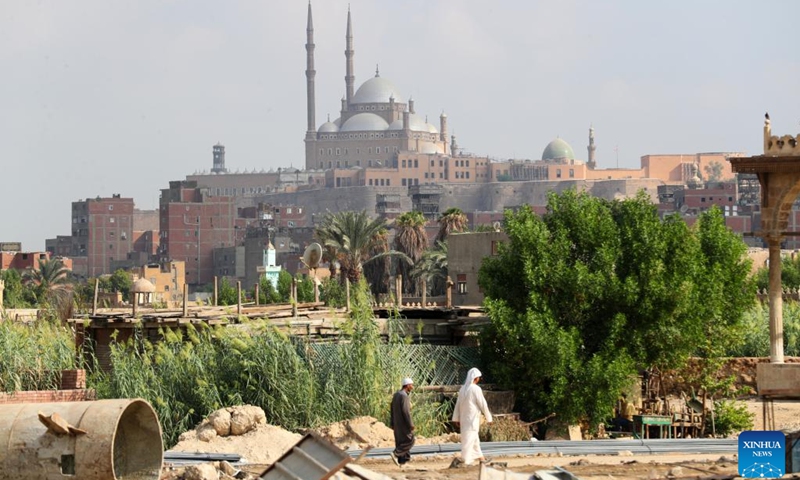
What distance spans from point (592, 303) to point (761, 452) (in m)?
12.0

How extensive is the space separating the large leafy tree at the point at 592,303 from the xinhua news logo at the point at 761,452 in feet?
35.4

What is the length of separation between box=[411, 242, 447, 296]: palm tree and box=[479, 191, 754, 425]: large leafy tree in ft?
88.6

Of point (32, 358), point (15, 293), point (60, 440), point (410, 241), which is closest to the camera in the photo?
point (60, 440)

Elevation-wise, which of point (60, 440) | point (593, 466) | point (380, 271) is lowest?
point (593, 466)

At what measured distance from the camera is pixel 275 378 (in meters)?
18.1

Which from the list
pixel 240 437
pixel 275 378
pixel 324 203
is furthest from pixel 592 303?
pixel 324 203

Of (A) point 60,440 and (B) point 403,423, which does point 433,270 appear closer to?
(B) point 403,423

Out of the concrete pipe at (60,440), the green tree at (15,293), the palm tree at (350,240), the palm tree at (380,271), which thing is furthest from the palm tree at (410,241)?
the concrete pipe at (60,440)

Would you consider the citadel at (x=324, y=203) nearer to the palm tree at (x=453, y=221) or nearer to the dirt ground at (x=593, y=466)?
the palm tree at (x=453, y=221)

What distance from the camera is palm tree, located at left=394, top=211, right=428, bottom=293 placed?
174 feet

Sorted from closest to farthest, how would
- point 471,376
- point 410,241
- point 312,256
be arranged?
point 471,376, point 312,256, point 410,241

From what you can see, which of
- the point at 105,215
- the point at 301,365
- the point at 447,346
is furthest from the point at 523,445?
the point at 105,215

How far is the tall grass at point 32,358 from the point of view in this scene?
62.9 ft

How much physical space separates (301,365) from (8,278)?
5240 cm
